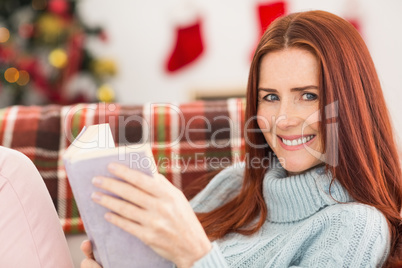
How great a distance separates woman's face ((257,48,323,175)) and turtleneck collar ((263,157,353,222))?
3cm

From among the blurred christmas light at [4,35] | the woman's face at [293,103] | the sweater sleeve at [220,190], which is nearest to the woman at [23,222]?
the sweater sleeve at [220,190]

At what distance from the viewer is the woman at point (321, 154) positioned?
919 mm

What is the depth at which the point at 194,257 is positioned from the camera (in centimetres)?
77

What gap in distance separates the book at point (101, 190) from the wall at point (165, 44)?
8.00 feet

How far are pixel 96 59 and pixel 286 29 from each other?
6.75 ft

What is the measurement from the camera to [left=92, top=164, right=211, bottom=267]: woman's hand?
0.71m

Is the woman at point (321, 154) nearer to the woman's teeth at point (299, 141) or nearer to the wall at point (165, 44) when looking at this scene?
the woman's teeth at point (299, 141)

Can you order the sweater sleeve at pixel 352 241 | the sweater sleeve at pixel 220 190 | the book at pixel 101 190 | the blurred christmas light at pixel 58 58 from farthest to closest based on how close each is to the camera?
the blurred christmas light at pixel 58 58, the sweater sleeve at pixel 220 190, the sweater sleeve at pixel 352 241, the book at pixel 101 190

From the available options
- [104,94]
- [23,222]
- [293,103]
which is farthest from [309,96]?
[104,94]

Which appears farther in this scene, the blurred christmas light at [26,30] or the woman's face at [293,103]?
the blurred christmas light at [26,30]

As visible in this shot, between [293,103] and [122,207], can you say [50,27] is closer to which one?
[293,103]

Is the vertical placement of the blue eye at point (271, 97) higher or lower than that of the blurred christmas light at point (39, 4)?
lower

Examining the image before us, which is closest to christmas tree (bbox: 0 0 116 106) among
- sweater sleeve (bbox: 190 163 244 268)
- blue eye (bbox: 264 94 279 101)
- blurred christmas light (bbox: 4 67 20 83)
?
blurred christmas light (bbox: 4 67 20 83)

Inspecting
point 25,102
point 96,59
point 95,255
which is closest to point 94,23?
point 96,59
